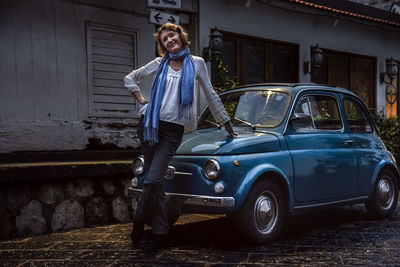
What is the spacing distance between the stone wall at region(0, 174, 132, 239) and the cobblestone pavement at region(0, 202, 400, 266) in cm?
22

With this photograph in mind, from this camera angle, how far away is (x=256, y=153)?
4.92 m

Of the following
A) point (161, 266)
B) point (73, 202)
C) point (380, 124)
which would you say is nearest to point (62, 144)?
point (73, 202)

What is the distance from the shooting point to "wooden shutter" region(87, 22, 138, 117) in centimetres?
827

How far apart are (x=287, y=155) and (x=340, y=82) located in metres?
8.10

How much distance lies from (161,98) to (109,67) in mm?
4181

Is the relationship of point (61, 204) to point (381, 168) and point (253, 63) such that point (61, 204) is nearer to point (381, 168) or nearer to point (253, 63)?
point (381, 168)

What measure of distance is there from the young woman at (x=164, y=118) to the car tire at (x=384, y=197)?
9.74 feet

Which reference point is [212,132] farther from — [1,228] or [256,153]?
[1,228]

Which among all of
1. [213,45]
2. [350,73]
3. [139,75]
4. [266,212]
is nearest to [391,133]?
[350,73]

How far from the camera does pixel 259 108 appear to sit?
5578 mm

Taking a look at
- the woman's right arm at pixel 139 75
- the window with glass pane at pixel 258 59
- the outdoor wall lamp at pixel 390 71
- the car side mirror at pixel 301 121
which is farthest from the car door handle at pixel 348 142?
the outdoor wall lamp at pixel 390 71

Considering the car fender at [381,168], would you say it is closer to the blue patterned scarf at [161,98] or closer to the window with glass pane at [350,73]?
the blue patterned scarf at [161,98]

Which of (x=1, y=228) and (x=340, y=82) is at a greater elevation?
(x=340, y=82)

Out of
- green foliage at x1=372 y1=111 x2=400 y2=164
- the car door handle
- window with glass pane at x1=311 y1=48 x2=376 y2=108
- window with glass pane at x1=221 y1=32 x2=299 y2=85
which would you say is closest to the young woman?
the car door handle
